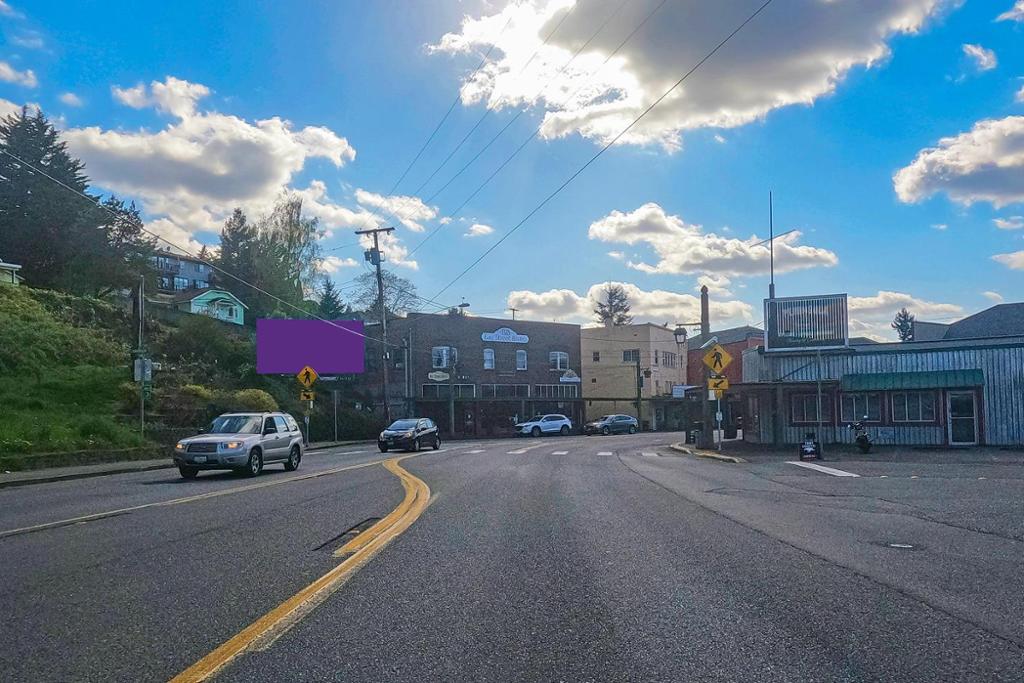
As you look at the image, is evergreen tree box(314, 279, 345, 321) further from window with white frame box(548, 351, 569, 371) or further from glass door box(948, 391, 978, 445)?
glass door box(948, 391, 978, 445)

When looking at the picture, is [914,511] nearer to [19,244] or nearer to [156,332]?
[156,332]

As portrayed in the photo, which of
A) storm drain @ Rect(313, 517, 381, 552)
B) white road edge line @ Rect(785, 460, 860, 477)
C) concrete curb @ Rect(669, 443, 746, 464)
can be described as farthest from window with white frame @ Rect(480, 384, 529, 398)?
storm drain @ Rect(313, 517, 381, 552)

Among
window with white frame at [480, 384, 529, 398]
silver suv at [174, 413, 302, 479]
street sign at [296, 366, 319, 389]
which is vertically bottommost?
silver suv at [174, 413, 302, 479]

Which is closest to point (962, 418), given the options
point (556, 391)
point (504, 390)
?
point (504, 390)

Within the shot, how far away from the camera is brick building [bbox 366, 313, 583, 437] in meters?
63.8

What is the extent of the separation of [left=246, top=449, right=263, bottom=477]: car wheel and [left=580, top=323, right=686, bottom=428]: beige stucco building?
5640cm

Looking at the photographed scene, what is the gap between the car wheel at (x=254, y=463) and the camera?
20797mm

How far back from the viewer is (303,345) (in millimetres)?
48438

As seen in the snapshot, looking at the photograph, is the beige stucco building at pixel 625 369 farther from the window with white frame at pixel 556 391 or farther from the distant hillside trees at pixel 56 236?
the distant hillside trees at pixel 56 236

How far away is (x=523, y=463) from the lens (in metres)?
25.8

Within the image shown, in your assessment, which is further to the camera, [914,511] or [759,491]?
[759,491]

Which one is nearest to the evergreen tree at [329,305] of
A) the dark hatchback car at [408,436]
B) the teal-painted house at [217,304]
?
the teal-painted house at [217,304]

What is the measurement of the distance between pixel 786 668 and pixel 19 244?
5763 centimetres

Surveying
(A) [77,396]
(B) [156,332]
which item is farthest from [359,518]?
(B) [156,332]
